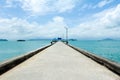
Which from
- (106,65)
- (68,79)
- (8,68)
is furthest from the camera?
(106,65)

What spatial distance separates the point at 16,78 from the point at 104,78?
2838 mm

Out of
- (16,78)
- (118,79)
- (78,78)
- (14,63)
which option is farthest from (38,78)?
(14,63)

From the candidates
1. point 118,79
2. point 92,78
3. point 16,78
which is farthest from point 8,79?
point 118,79

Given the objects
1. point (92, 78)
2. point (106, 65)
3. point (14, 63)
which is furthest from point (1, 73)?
point (106, 65)

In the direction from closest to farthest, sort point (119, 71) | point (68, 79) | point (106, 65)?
1. point (68, 79)
2. point (119, 71)
3. point (106, 65)

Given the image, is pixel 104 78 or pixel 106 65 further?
pixel 106 65

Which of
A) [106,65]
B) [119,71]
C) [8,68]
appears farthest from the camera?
[106,65]

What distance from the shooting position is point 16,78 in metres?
6.92

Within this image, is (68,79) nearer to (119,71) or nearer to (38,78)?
(38,78)

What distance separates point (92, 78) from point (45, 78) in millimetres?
1501

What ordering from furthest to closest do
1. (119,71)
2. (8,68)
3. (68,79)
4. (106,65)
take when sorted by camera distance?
(106,65) → (8,68) → (119,71) → (68,79)

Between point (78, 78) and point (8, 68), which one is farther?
point (8, 68)

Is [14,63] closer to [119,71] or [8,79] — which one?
[8,79]

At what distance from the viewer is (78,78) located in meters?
6.87
